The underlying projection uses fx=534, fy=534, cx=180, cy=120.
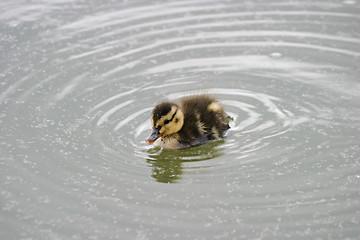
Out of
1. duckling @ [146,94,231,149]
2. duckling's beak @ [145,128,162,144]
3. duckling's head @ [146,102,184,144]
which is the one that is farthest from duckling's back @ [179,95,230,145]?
duckling's beak @ [145,128,162,144]

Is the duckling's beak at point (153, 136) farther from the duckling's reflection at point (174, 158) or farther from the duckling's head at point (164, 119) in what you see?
the duckling's reflection at point (174, 158)

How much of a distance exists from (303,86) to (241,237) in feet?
8.04

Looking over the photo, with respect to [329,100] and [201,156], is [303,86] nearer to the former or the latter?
[329,100]

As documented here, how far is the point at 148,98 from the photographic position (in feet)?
17.3

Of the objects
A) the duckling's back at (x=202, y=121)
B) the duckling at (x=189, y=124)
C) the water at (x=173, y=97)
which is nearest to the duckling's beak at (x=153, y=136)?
the duckling at (x=189, y=124)

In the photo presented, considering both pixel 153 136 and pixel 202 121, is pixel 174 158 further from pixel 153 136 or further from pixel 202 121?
pixel 202 121

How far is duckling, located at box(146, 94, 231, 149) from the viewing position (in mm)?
4477

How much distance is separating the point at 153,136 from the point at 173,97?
3.05 ft

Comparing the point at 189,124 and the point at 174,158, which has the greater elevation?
the point at 189,124

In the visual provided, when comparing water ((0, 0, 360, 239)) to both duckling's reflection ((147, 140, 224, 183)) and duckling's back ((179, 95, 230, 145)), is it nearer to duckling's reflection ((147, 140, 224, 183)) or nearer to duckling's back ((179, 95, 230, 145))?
duckling's reflection ((147, 140, 224, 183))

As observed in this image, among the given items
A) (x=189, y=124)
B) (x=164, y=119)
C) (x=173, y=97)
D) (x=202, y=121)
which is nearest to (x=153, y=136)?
(x=164, y=119)

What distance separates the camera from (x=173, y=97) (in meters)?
5.30

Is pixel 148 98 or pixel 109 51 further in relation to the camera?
pixel 109 51

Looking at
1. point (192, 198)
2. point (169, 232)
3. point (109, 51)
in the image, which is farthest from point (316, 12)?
point (169, 232)
